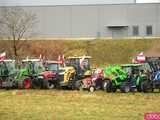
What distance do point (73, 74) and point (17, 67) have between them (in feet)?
18.9

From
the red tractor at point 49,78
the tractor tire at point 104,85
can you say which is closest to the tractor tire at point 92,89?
the tractor tire at point 104,85

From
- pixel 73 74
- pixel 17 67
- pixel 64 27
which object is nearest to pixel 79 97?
pixel 73 74

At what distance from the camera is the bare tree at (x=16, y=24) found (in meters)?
70.6

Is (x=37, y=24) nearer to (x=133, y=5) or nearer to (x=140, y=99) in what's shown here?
(x=133, y=5)

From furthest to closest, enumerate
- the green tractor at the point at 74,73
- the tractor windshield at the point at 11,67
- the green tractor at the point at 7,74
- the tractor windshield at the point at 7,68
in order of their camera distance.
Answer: the tractor windshield at the point at 11,67
the tractor windshield at the point at 7,68
the green tractor at the point at 7,74
the green tractor at the point at 74,73

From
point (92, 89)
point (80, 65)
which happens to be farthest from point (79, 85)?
point (80, 65)

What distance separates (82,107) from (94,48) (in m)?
46.8

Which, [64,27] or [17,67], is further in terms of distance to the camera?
[64,27]

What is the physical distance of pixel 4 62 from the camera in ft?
111

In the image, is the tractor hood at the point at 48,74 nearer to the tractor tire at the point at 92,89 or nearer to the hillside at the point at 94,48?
the tractor tire at the point at 92,89

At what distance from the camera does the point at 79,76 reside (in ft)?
106

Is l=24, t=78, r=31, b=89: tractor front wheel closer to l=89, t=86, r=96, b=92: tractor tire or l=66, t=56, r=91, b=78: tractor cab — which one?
l=66, t=56, r=91, b=78: tractor cab

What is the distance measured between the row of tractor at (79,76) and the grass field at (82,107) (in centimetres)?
158

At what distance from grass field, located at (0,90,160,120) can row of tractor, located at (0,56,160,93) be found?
158 centimetres
